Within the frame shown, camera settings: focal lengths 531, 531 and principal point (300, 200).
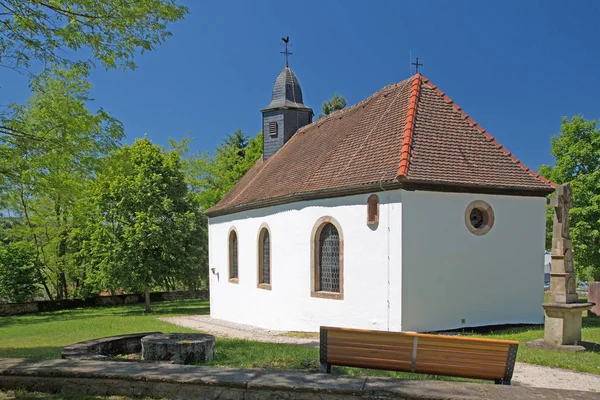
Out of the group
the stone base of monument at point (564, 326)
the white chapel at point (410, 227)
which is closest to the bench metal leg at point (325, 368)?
the stone base of monument at point (564, 326)

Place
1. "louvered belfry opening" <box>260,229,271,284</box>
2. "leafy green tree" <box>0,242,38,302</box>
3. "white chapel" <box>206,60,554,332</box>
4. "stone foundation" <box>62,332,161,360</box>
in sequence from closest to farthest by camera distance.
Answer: "stone foundation" <box>62,332,161,360</box>
"white chapel" <box>206,60,554,332</box>
"louvered belfry opening" <box>260,229,271,284</box>
"leafy green tree" <box>0,242,38,302</box>

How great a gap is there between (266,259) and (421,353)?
42.9 feet

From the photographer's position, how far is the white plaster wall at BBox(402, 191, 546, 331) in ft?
43.4

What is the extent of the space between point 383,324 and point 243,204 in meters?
8.65

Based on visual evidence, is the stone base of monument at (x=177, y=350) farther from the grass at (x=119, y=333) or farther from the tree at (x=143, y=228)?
the tree at (x=143, y=228)

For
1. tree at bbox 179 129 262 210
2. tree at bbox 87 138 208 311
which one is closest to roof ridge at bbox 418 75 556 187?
tree at bbox 87 138 208 311

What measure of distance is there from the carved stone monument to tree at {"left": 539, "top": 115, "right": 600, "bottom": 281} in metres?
16.3

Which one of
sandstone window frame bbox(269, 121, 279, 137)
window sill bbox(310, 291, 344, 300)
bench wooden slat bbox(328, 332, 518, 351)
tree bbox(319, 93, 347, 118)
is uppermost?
tree bbox(319, 93, 347, 118)

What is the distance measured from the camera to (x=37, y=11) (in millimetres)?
8758

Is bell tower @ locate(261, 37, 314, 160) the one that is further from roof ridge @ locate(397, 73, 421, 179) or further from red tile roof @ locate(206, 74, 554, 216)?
roof ridge @ locate(397, 73, 421, 179)

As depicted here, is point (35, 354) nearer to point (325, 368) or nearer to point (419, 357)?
point (325, 368)

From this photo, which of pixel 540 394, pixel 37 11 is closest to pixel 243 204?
pixel 37 11

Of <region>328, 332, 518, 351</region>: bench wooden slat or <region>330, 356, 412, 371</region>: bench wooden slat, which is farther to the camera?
<region>330, 356, 412, 371</region>: bench wooden slat

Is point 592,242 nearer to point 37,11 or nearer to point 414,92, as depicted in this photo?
point 414,92
